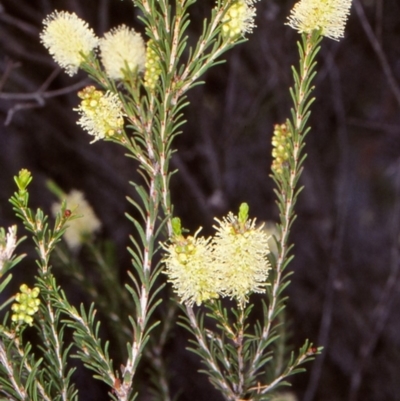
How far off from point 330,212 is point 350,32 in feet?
2.59

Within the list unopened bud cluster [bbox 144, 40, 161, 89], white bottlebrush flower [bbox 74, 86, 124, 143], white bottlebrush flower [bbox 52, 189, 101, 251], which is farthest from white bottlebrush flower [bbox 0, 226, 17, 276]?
white bottlebrush flower [bbox 52, 189, 101, 251]

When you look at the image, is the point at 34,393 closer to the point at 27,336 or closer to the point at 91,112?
the point at 91,112

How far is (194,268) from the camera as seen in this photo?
2.43 feet

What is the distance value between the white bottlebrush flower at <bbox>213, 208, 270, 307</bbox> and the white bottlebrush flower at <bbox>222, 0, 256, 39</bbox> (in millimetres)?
264

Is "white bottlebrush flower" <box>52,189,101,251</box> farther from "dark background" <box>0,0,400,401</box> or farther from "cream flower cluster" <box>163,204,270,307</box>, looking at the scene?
"dark background" <box>0,0,400,401</box>

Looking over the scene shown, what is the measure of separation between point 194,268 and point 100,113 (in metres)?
0.26

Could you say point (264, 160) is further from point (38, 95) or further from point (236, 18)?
point (236, 18)

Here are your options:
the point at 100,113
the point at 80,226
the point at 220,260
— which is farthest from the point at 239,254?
the point at 80,226

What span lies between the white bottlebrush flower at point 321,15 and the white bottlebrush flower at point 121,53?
0.90 ft

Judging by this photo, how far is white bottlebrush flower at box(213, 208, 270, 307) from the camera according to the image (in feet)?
2.46

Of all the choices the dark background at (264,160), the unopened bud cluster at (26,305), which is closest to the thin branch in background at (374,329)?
the dark background at (264,160)

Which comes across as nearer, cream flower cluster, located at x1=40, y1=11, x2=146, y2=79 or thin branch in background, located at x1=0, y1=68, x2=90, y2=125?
cream flower cluster, located at x1=40, y1=11, x2=146, y2=79

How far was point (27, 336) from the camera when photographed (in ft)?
5.76

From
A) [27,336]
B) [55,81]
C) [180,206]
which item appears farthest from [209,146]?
[27,336]
